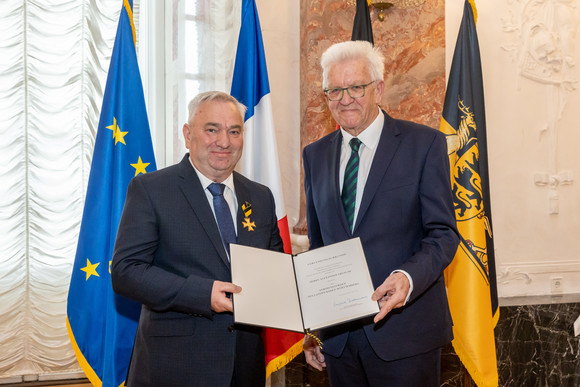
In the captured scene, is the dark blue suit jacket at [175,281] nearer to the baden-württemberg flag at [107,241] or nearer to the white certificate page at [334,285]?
the white certificate page at [334,285]

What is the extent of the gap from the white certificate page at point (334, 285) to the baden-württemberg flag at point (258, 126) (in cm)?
133

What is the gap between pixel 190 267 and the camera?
7.20 ft

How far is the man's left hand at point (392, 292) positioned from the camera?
2.02 meters

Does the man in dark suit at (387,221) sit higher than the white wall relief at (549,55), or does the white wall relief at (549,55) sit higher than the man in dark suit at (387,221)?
the white wall relief at (549,55)

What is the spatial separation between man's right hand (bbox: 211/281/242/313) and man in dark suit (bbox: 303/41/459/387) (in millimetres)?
553

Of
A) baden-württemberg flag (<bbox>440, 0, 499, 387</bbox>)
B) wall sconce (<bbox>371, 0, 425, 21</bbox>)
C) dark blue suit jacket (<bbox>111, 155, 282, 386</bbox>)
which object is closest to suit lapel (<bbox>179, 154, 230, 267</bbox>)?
dark blue suit jacket (<bbox>111, 155, 282, 386</bbox>)

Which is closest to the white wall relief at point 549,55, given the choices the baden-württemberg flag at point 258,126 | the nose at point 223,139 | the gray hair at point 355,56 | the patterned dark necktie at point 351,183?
the baden-württemberg flag at point 258,126

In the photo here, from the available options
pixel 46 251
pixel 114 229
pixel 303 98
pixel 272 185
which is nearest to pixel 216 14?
pixel 303 98

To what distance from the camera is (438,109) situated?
13.3 feet

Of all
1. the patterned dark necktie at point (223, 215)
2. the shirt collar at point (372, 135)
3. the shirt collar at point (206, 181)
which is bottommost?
the patterned dark necktie at point (223, 215)

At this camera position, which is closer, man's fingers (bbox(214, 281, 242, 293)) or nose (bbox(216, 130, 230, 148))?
man's fingers (bbox(214, 281, 242, 293))

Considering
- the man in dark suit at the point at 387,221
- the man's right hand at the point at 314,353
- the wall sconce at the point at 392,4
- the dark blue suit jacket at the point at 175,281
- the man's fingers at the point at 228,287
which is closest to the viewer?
the man's fingers at the point at 228,287

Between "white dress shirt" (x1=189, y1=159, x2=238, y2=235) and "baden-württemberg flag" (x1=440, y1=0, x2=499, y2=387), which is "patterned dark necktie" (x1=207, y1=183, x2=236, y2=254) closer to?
"white dress shirt" (x1=189, y1=159, x2=238, y2=235)

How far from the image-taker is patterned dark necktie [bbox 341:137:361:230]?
236 centimetres
